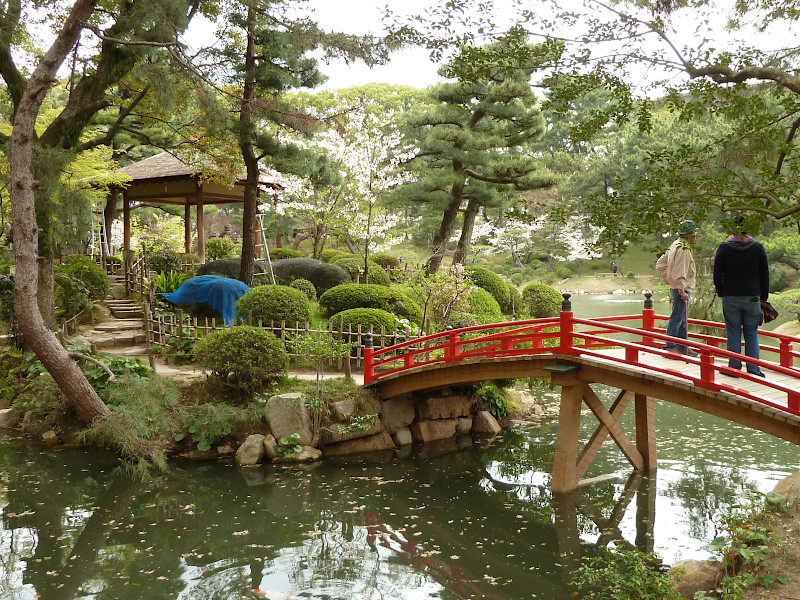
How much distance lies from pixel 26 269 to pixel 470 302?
1022cm

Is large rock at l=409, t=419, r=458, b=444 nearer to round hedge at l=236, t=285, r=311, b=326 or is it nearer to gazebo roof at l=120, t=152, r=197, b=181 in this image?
round hedge at l=236, t=285, r=311, b=326

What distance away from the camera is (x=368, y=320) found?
46.0 ft

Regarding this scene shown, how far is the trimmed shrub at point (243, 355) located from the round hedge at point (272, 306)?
2065 mm

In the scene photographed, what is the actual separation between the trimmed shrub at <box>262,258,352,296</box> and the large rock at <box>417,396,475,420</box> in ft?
22.9

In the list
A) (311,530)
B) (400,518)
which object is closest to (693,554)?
(400,518)

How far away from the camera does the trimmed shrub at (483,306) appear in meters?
17.1

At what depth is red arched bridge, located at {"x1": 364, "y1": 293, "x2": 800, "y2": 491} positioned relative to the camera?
7594 millimetres

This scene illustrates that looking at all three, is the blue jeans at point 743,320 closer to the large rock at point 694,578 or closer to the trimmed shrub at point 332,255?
the large rock at point 694,578

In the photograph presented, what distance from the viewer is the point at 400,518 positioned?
9328 mm

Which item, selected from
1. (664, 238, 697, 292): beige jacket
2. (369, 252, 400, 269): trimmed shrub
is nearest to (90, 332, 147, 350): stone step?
(369, 252, 400, 269): trimmed shrub

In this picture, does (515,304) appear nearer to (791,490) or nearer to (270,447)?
(270,447)

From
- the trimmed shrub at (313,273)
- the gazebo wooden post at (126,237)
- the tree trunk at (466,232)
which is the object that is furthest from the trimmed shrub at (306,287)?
the tree trunk at (466,232)

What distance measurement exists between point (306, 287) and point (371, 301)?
11.7 ft

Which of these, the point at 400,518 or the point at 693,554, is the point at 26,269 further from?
the point at 693,554
